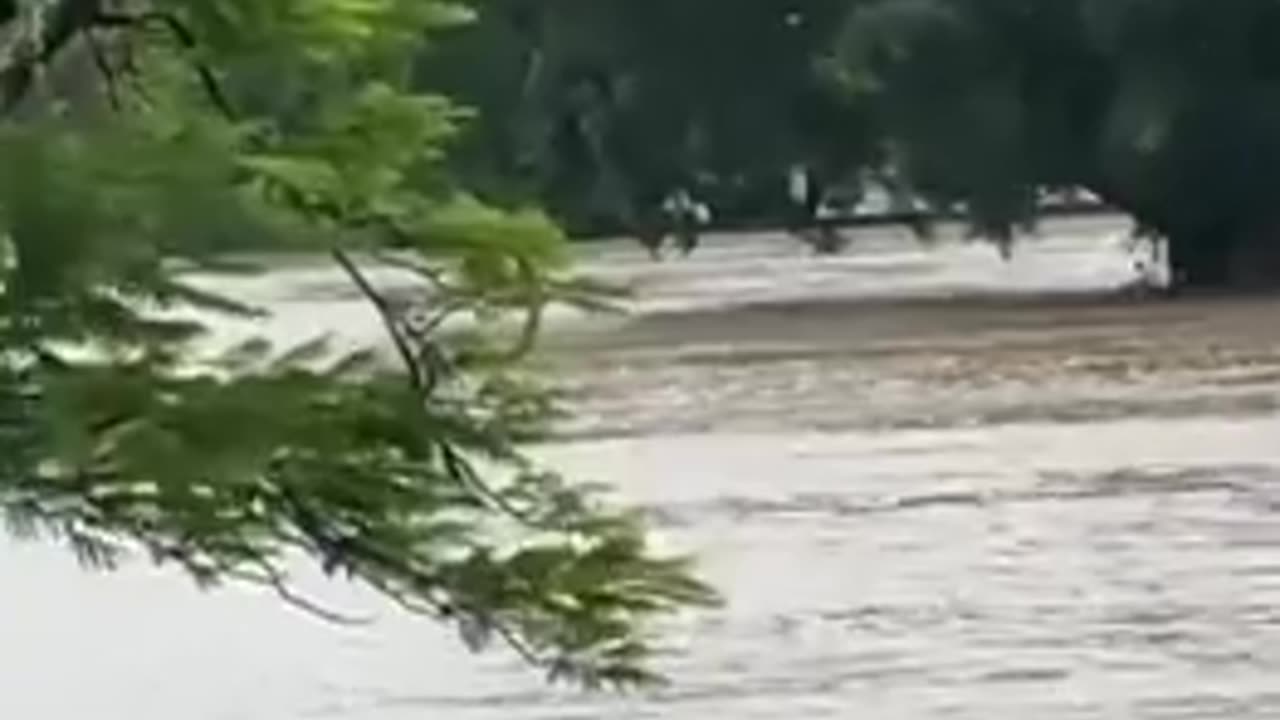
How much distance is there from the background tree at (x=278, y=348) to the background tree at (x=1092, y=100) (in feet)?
107

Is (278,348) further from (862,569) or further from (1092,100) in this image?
(1092,100)

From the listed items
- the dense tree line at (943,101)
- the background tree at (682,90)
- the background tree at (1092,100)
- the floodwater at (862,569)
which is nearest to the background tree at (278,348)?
the floodwater at (862,569)

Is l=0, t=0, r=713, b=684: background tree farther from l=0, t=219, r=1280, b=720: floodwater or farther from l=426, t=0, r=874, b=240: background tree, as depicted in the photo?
l=426, t=0, r=874, b=240: background tree

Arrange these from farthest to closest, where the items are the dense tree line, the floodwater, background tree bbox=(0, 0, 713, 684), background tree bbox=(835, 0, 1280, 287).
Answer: the dense tree line, background tree bbox=(835, 0, 1280, 287), the floodwater, background tree bbox=(0, 0, 713, 684)

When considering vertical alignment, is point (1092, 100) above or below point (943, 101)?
below

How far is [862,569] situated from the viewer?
14477 mm

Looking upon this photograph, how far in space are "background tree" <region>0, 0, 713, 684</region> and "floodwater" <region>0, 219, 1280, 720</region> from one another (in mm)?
82

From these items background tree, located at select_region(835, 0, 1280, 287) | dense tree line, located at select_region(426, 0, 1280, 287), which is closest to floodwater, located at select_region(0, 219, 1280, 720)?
background tree, located at select_region(835, 0, 1280, 287)

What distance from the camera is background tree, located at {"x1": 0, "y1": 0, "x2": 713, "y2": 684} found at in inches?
120

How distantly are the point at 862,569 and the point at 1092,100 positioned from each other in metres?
23.4

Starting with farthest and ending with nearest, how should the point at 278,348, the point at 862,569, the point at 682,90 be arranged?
the point at 682,90
the point at 862,569
the point at 278,348

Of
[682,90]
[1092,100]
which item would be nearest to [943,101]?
[1092,100]

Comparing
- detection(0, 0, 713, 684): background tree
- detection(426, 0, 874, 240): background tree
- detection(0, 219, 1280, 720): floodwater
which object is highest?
detection(0, 0, 713, 684): background tree

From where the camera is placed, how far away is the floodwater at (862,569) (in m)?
11.0
